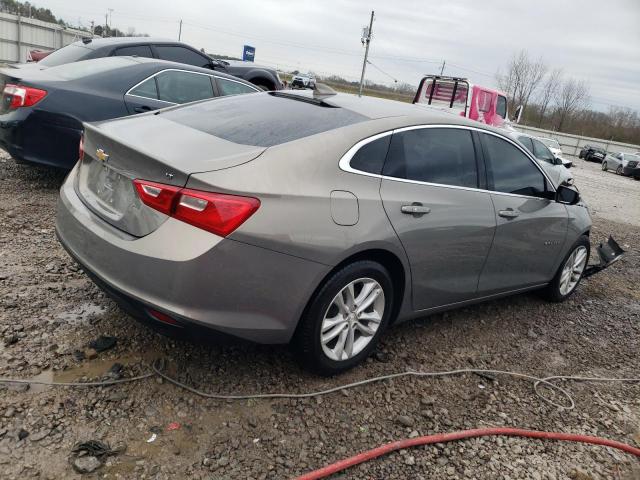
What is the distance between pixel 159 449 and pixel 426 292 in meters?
1.85

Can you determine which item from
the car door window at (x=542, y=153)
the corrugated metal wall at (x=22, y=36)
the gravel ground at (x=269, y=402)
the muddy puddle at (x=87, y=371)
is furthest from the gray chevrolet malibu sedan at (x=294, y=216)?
the corrugated metal wall at (x=22, y=36)

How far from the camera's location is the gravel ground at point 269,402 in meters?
2.35

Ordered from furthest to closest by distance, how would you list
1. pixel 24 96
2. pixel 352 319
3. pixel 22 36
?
pixel 22 36, pixel 24 96, pixel 352 319

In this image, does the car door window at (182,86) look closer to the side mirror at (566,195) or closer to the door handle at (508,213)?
the door handle at (508,213)

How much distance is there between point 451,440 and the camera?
107 inches

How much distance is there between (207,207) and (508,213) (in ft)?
7.90

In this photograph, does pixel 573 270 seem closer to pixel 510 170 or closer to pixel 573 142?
pixel 510 170

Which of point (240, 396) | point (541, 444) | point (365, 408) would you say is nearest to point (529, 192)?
point (541, 444)

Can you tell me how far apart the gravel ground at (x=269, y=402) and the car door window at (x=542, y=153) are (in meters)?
9.02

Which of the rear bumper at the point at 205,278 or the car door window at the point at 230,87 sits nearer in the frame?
the rear bumper at the point at 205,278

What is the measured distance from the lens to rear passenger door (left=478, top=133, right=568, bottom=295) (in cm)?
384

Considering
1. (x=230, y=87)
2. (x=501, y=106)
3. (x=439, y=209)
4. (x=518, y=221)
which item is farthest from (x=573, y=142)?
(x=439, y=209)

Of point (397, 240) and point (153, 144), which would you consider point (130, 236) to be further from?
point (397, 240)

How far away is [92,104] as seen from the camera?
5438mm
